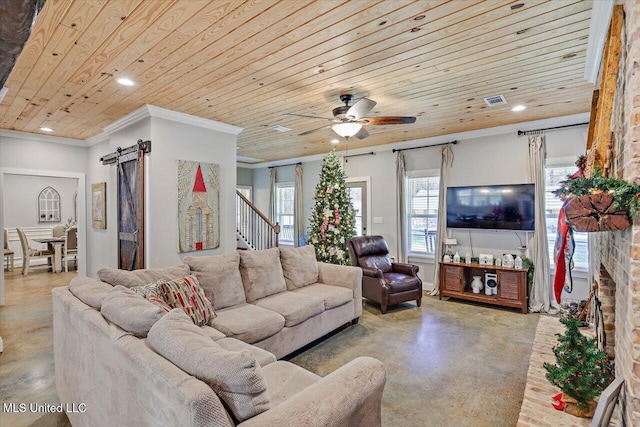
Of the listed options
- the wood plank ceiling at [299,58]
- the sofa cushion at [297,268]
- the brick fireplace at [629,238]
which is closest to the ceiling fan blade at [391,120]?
the wood plank ceiling at [299,58]

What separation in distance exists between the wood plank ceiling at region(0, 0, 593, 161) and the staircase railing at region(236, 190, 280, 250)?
2024 mm

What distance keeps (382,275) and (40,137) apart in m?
6.12

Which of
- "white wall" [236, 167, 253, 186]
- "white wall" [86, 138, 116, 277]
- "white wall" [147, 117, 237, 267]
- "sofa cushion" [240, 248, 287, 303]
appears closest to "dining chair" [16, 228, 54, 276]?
"white wall" [86, 138, 116, 277]

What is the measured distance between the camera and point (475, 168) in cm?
528

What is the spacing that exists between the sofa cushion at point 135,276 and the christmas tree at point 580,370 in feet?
9.42

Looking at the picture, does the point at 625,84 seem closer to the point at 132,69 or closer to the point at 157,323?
the point at 157,323

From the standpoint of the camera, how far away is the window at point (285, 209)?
8.13m

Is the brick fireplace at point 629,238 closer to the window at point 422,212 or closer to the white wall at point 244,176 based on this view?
the window at point 422,212

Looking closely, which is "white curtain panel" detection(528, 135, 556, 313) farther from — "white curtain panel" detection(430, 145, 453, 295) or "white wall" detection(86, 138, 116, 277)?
"white wall" detection(86, 138, 116, 277)

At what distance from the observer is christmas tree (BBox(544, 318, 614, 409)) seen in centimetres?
183

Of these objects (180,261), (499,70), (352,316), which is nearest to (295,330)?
(352,316)

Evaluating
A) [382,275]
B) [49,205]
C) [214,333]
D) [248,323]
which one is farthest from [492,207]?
[49,205]

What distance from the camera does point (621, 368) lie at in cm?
159

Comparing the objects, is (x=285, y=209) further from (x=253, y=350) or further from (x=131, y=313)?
(x=131, y=313)
